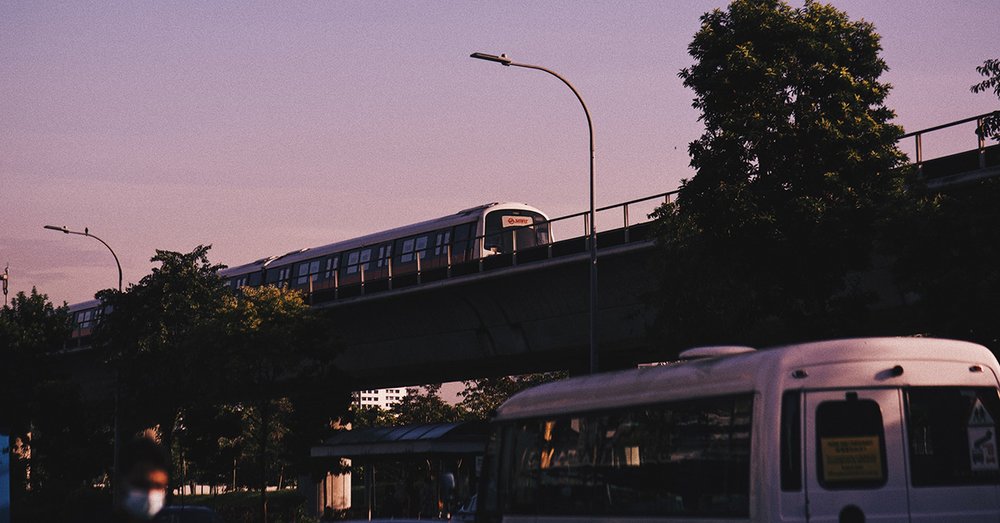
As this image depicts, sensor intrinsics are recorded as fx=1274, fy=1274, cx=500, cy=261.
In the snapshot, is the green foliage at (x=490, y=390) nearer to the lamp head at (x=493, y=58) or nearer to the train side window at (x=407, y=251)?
the train side window at (x=407, y=251)

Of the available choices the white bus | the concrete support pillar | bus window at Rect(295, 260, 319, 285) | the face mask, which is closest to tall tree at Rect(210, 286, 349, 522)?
bus window at Rect(295, 260, 319, 285)

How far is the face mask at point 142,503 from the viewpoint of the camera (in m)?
5.54

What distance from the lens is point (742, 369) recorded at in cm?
1243

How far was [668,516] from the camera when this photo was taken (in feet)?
43.8

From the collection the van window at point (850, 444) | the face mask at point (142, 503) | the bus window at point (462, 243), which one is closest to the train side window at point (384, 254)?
the bus window at point (462, 243)

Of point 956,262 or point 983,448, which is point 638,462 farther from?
point 956,262

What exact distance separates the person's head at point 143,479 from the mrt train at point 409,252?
35.8 m

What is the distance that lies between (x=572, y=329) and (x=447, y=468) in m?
7.92

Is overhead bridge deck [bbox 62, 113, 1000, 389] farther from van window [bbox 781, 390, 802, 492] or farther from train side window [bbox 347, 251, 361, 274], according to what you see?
van window [bbox 781, 390, 802, 492]

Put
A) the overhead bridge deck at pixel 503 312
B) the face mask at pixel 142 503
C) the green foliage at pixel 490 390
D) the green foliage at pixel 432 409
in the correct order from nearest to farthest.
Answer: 1. the face mask at pixel 142 503
2. the overhead bridge deck at pixel 503 312
3. the green foliage at pixel 490 390
4. the green foliage at pixel 432 409

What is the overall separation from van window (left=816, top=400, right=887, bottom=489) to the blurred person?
750cm

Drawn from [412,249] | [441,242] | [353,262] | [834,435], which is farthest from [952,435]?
[353,262]

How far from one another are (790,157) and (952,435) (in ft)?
48.7

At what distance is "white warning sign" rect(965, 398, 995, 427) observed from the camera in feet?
40.0
